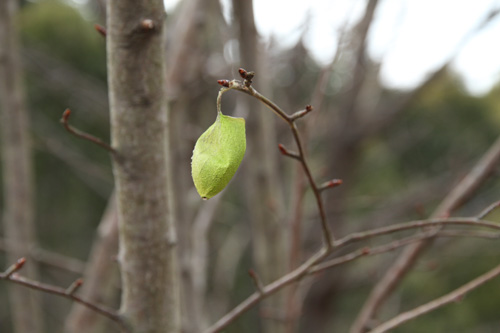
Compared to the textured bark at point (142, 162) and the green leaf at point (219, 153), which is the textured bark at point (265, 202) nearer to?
the textured bark at point (142, 162)

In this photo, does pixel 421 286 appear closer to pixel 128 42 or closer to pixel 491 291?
pixel 491 291

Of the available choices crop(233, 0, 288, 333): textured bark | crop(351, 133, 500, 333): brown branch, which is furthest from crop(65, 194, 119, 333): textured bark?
crop(351, 133, 500, 333): brown branch

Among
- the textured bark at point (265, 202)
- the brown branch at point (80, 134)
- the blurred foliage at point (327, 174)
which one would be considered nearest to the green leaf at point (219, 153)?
the brown branch at point (80, 134)

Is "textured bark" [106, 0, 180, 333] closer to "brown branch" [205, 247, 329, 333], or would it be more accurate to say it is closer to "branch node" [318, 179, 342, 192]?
"brown branch" [205, 247, 329, 333]

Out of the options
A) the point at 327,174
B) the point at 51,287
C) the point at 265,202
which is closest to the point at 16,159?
the point at 265,202

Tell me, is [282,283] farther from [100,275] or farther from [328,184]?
[100,275]
